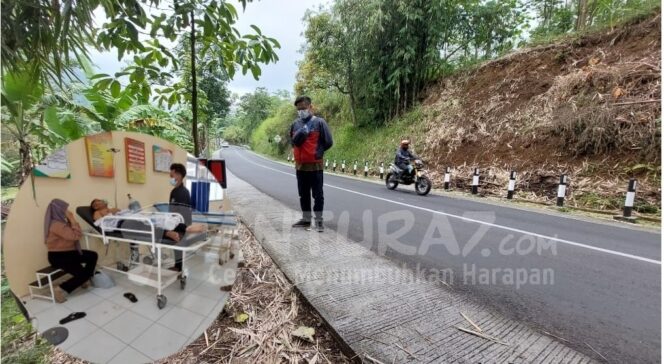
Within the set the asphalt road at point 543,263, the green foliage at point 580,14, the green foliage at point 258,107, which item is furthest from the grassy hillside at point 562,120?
the green foliage at point 258,107

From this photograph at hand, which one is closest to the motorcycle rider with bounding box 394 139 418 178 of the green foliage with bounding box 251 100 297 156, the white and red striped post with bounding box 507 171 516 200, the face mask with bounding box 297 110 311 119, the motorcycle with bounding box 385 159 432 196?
the motorcycle with bounding box 385 159 432 196

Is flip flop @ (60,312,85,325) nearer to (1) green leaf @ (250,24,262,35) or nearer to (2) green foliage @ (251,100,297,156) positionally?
(1) green leaf @ (250,24,262,35)

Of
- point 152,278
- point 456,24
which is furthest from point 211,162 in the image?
point 456,24

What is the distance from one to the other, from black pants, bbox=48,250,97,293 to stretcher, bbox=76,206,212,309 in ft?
0.09

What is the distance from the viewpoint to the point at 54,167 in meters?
0.69

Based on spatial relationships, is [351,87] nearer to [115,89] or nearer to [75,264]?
[115,89]

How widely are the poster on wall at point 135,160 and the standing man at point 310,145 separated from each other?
248 cm

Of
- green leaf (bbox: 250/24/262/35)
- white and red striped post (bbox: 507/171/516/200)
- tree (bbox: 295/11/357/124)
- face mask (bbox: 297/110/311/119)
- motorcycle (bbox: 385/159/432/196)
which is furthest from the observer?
tree (bbox: 295/11/357/124)

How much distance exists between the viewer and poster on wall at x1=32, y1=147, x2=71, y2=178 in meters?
0.68

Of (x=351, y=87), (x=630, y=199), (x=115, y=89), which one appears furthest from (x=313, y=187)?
(x=351, y=87)

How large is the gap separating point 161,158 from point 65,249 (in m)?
0.33

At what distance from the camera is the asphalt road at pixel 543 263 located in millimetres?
1900

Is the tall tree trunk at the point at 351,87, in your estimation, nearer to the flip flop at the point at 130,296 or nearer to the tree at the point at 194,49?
the tree at the point at 194,49

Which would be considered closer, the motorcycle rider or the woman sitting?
the woman sitting
